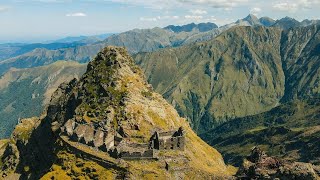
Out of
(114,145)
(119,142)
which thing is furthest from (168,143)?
(114,145)

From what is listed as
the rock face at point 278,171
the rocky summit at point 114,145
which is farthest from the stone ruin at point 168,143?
the rock face at point 278,171

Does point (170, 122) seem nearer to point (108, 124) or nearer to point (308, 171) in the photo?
point (108, 124)

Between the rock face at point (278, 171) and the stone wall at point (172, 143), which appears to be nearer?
the rock face at point (278, 171)

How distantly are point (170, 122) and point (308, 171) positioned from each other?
11087cm

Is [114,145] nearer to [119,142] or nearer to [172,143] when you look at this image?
[119,142]

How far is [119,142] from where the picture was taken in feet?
495

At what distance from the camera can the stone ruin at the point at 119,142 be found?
444ft

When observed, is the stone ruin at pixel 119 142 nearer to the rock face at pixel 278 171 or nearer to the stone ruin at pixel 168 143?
the stone ruin at pixel 168 143

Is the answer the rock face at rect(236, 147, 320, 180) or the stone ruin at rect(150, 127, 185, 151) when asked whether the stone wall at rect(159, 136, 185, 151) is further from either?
the rock face at rect(236, 147, 320, 180)

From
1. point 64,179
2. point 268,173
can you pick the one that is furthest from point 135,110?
point 268,173

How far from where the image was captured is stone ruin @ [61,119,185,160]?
135m

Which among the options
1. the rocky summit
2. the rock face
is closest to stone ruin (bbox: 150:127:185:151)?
the rocky summit

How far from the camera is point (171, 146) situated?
148 meters

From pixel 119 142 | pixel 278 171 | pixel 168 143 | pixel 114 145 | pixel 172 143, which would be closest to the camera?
Answer: pixel 278 171
